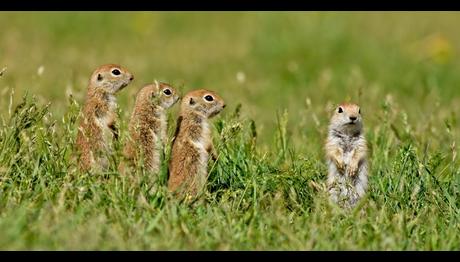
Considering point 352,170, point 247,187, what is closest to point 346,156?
point 352,170

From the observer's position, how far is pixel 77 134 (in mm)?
7148

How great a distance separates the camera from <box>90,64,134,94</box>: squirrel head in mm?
7301

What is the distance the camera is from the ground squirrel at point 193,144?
664 cm

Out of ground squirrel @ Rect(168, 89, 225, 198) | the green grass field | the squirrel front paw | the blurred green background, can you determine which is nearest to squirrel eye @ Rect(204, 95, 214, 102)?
ground squirrel @ Rect(168, 89, 225, 198)

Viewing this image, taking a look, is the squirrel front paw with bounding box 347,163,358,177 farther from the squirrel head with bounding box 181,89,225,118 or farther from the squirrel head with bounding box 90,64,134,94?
the squirrel head with bounding box 90,64,134,94

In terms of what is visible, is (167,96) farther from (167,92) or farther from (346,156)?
(346,156)

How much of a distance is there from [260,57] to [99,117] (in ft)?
25.3

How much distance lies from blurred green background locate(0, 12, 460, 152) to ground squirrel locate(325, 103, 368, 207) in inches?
112

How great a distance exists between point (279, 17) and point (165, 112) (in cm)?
831

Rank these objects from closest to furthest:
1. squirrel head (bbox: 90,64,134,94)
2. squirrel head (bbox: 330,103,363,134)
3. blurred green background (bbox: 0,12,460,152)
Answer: squirrel head (bbox: 330,103,363,134) → squirrel head (bbox: 90,64,134,94) → blurred green background (bbox: 0,12,460,152)

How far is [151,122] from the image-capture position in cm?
700

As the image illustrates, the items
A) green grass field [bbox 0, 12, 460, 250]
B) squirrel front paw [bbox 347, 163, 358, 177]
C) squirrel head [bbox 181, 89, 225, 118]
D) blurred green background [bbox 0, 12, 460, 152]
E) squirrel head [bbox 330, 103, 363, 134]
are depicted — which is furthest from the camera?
blurred green background [bbox 0, 12, 460, 152]
